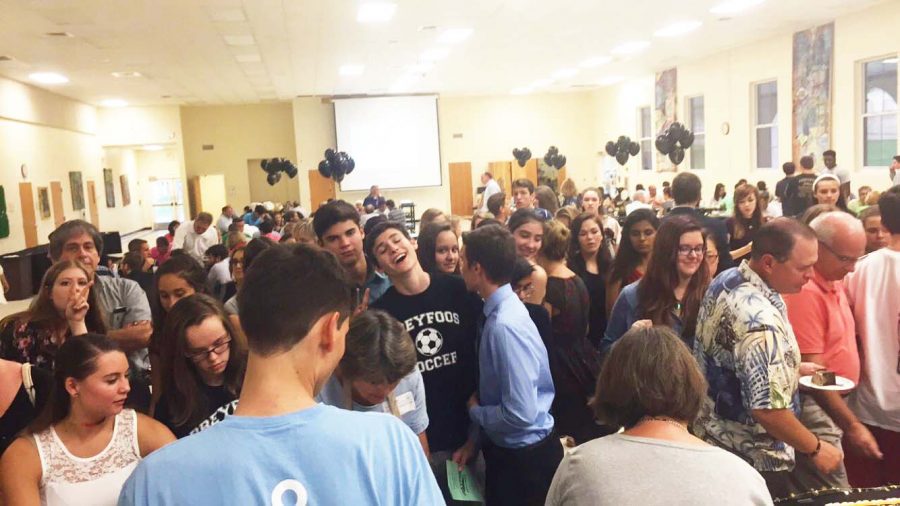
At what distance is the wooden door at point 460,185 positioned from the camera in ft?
78.0

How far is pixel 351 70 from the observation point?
Answer: 16.2 meters

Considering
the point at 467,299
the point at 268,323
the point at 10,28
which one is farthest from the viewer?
the point at 10,28

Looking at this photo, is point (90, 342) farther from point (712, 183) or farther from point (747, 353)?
point (712, 183)

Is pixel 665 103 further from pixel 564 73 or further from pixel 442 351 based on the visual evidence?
pixel 442 351

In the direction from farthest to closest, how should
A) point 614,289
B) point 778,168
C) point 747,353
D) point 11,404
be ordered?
point 778,168 < point 614,289 < point 11,404 < point 747,353

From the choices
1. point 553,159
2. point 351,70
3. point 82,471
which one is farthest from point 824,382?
point 553,159

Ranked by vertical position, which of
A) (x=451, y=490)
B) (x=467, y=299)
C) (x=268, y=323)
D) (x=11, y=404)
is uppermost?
(x=268, y=323)

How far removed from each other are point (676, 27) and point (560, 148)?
11.7m

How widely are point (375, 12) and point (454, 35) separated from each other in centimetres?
247

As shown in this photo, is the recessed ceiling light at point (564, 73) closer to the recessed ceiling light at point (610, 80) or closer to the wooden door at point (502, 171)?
the recessed ceiling light at point (610, 80)

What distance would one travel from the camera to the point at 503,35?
1251 cm

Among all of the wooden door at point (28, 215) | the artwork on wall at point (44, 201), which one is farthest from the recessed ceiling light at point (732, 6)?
the artwork on wall at point (44, 201)

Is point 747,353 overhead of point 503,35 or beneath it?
beneath

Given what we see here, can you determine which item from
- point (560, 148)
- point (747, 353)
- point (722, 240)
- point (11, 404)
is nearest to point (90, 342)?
point (11, 404)
